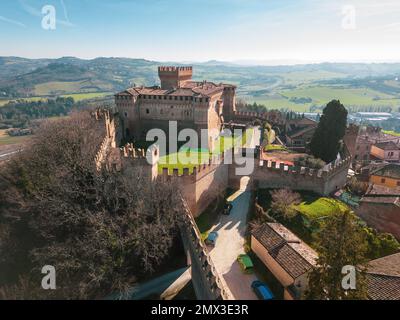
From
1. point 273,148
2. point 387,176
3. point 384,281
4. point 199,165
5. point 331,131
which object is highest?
point 331,131

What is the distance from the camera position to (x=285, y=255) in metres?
18.8

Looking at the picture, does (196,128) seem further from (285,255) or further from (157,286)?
(285,255)

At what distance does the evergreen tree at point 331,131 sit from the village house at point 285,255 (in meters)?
14.5

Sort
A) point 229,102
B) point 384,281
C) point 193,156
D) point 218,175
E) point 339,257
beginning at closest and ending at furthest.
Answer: point 339,257, point 384,281, point 218,175, point 193,156, point 229,102

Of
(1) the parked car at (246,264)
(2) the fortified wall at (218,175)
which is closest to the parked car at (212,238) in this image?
(1) the parked car at (246,264)

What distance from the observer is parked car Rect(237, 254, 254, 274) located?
1972 centimetres

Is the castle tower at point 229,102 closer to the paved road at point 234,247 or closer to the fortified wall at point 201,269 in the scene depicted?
the paved road at point 234,247

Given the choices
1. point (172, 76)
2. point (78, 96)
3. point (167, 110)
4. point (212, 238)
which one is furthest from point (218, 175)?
point (78, 96)

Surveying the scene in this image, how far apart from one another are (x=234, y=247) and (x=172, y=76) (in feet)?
102

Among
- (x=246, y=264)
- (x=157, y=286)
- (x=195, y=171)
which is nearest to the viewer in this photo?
(x=246, y=264)

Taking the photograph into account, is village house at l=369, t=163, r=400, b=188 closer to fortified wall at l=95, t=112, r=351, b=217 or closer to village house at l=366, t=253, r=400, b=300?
fortified wall at l=95, t=112, r=351, b=217

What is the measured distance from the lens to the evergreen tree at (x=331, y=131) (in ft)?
106

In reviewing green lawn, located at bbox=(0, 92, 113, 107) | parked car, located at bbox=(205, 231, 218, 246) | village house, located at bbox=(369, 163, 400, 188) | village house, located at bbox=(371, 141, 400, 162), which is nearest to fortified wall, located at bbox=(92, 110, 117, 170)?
parked car, located at bbox=(205, 231, 218, 246)

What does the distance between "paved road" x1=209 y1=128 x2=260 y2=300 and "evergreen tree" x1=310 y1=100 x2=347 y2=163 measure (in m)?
10.8
